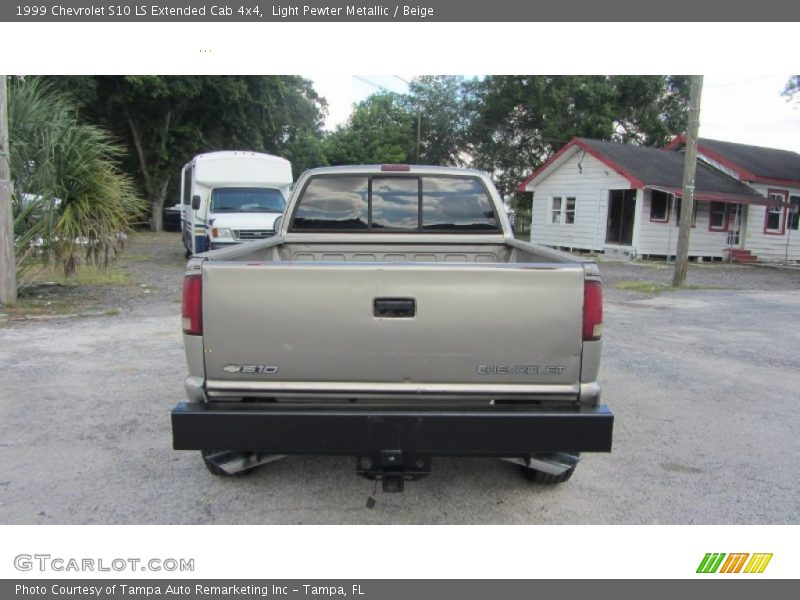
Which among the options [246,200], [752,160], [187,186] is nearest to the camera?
[246,200]

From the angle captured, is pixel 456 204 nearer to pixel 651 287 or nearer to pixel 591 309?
pixel 591 309

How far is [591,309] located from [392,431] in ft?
3.74

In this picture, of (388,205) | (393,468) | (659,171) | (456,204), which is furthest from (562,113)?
(393,468)

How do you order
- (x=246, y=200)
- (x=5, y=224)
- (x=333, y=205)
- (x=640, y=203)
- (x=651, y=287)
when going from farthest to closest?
1. (x=640, y=203)
2. (x=246, y=200)
3. (x=651, y=287)
4. (x=5, y=224)
5. (x=333, y=205)

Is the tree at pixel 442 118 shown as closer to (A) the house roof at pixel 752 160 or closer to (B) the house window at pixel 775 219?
(A) the house roof at pixel 752 160

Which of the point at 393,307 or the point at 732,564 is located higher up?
the point at 393,307

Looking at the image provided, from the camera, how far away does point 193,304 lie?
3.02 meters

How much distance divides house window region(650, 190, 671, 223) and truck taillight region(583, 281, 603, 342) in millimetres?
20719

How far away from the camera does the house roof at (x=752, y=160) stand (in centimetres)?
2350

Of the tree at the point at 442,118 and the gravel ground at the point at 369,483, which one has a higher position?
the tree at the point at 442,118

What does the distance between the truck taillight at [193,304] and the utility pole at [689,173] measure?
13.4m

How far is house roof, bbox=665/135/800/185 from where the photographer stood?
2350 centimetres

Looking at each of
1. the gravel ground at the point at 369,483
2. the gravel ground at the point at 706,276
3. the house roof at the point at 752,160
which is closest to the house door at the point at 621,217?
the house roof at the point at 752,160

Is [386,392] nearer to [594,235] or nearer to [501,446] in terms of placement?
[501,446]
